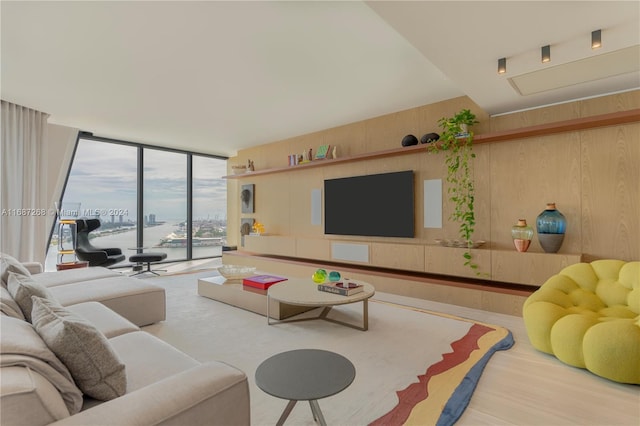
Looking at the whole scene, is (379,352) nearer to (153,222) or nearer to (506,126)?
(506,126)

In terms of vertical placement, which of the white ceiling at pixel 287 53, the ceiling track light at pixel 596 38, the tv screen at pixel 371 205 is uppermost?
the white ceiling at pixel 287 53

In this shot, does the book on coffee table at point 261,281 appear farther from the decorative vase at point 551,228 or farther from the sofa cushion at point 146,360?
the decorative vase at point 551,228

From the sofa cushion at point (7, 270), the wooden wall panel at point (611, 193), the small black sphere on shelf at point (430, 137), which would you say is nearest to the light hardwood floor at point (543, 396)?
the wooden wall panel at point (611, 193)

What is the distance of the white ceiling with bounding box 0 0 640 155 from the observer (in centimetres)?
207

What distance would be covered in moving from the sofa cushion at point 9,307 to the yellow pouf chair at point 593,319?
3161 mm

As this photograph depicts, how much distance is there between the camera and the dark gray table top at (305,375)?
1.19 meters

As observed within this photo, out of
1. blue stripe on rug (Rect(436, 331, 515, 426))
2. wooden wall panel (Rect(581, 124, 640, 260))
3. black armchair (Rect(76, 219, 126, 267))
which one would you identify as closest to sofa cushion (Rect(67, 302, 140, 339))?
blue stripe on rug (Rect(436, 331, 515, 426))

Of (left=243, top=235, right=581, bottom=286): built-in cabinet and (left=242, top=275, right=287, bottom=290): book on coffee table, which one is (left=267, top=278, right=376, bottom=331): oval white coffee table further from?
(left=243, top=235, right=581, bottom=286): built-in cabinet

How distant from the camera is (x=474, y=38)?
2.21 metres

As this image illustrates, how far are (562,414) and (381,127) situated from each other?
3.89 m

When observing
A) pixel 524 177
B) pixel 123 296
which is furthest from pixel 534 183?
pixel 123 296

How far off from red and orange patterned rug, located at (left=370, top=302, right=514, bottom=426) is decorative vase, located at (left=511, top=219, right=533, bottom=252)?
108 centimetres

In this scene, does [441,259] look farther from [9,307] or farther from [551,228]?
[9,307]

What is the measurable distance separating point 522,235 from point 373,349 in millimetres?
2119
